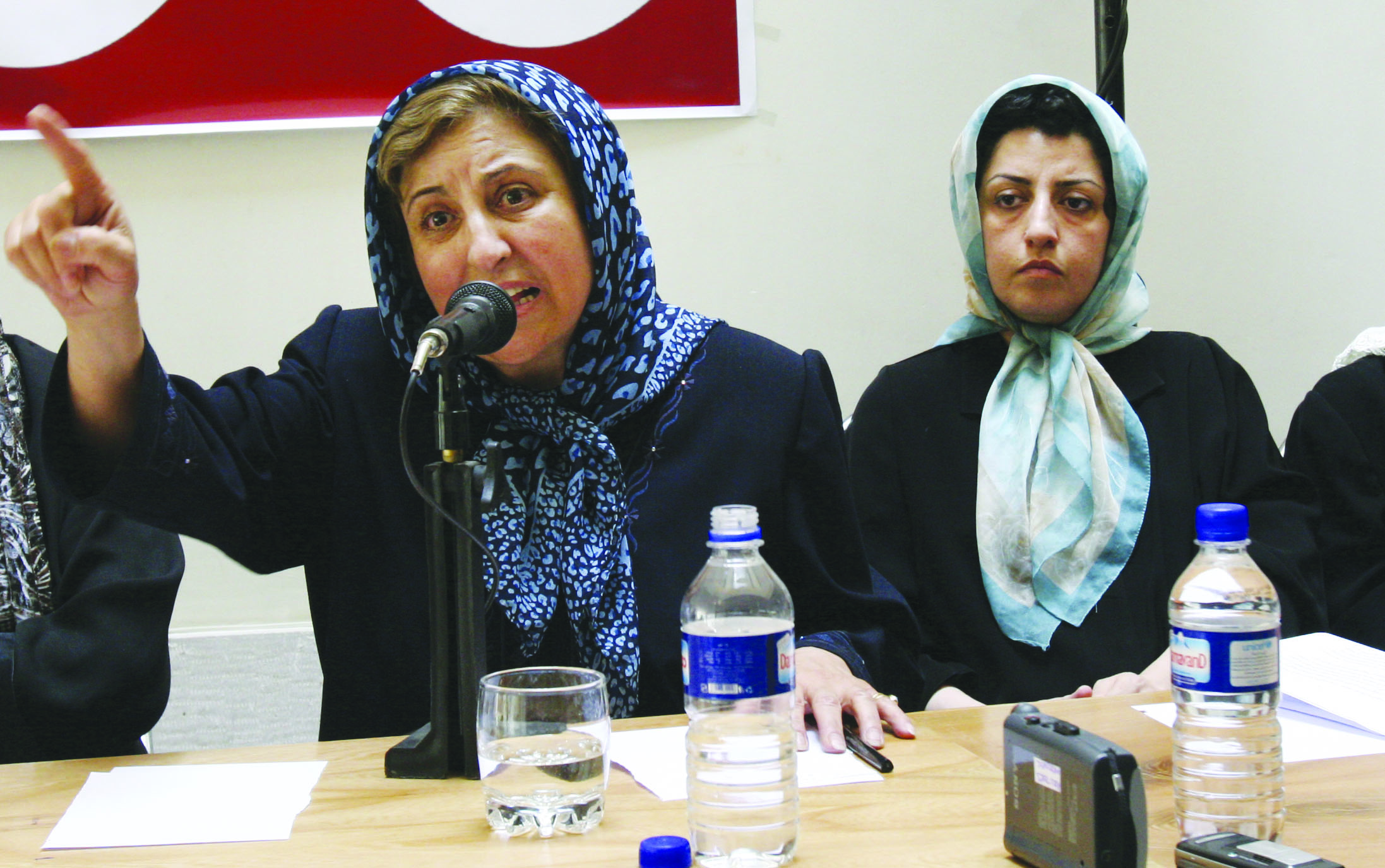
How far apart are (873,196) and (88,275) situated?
1554 mm

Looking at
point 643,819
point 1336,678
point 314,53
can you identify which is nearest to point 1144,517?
point 1336,678

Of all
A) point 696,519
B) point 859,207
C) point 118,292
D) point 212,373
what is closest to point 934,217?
point 859,207

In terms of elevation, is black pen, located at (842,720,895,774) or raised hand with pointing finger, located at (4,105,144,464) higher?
raised hand with pointing finger, located at (4,105,144,464)

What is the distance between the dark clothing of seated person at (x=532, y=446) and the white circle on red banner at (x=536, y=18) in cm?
80

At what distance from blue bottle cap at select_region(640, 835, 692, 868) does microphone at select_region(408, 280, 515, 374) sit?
37cm

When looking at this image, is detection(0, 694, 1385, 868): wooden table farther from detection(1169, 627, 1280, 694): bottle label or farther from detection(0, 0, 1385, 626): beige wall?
detection(0, 0, 1385, 626): beige wall

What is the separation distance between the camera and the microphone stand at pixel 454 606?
0.93 m

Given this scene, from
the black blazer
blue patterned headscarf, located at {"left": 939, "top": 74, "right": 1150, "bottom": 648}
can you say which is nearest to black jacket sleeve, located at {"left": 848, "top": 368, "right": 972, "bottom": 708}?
the black blazer

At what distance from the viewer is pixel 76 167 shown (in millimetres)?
987

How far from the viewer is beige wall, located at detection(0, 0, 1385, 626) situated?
2.10 metres

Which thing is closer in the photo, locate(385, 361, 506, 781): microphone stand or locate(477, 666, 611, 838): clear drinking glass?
locate(477, 666, 611, 838): clear drinking glass

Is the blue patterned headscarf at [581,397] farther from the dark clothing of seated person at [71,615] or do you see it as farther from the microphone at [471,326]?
the dark clothing of seated person at [71,615]

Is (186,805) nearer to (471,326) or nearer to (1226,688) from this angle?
(471,326)

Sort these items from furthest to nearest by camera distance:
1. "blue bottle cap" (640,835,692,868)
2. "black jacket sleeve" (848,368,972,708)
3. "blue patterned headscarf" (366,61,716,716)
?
1. "black jacket sleeve" (848,368,972,708)
2. "blue patterned headscarf" (366,61,716,716)
3. "blue bottle cap" (640,835,692,868)
